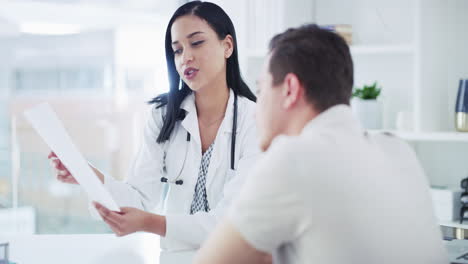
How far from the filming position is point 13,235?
2035 millimetres

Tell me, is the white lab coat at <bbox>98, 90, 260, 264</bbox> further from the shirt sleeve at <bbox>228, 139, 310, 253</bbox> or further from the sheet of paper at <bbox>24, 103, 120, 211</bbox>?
the shirt sleeve at <bbox>228, 139, 310, 253</bbox>

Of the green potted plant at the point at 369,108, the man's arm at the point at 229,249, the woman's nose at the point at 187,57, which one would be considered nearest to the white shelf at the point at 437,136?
the green potted plant at the point at 369,108

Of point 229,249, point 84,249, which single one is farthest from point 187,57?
point 229,249

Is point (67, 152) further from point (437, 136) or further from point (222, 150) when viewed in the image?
point (437, 136)

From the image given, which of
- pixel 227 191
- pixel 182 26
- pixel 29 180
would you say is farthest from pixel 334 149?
pixel 29 180

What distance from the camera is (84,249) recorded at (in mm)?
1815

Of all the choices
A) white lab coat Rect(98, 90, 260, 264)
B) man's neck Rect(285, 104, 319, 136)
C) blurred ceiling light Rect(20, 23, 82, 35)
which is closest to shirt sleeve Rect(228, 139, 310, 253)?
man's neck Rect(285, 104, 319, 136)

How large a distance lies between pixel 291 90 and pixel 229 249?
12.3 inches

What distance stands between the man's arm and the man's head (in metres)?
0.23

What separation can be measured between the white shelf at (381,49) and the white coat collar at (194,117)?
1.09 metres

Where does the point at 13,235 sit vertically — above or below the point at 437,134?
below

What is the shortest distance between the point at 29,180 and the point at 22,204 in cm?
71

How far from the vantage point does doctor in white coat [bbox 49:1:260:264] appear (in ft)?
6.65

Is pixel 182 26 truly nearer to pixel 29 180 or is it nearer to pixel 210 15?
pixel 210 15
